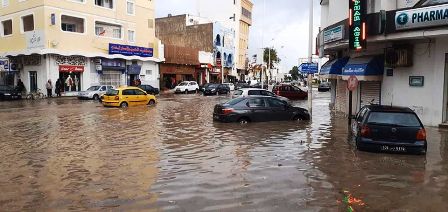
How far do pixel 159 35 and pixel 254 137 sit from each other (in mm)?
66611

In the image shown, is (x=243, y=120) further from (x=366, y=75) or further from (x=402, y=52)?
(x=402, y=52)

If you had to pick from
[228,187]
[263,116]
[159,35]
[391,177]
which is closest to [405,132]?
[391,177]

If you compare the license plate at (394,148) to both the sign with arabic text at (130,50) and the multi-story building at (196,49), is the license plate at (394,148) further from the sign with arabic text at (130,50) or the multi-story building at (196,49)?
the multi-story building at (196,49)

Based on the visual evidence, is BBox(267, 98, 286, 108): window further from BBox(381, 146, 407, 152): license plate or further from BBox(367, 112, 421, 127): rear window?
BBox(381, 146, 407, 152): license plate

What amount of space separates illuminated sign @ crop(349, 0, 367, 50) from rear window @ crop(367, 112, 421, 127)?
7837 mm

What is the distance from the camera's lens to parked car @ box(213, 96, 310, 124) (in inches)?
760

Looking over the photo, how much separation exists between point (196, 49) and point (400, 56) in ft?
161

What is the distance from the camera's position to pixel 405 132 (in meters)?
11.9

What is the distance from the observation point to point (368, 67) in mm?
20438

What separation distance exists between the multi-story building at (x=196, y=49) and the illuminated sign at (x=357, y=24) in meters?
40.3

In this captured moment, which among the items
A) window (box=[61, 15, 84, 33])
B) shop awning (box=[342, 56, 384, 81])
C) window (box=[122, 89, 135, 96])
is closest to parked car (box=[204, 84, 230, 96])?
window (box=[61, 15, 84, 33])

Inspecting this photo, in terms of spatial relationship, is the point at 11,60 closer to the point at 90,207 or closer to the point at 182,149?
the point at 182,149

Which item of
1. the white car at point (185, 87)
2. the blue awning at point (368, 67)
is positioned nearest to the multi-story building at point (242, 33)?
the white car at point (185, 87)

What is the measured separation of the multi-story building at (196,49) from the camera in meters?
60.3
